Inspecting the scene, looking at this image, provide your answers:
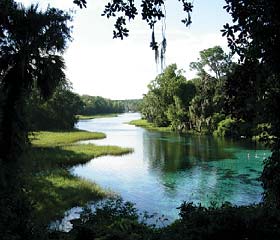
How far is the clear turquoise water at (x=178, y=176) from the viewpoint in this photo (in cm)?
2570

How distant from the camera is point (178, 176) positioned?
3359 centimetres

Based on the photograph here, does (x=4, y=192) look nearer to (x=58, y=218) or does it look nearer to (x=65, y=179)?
(x=58, y=218)

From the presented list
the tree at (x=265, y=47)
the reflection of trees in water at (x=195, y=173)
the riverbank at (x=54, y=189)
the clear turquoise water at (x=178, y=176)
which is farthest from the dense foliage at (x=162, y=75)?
the reflection of trees in water at (x=195, y=173)

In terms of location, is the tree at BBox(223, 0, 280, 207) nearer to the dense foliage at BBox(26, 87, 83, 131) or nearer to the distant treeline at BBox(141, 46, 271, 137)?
the distant treeline at BBox(141, 46, 271, 137)

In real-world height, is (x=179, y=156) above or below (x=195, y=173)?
above

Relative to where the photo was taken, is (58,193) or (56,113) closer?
(58,193)

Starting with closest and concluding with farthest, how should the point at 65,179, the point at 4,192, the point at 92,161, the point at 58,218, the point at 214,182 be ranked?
the point at 4,192 < the point at 58,218 < the point at 65,179 < the point at 214,182 < the point at 92,161

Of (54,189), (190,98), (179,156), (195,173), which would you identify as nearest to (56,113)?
Answer: (190,98)

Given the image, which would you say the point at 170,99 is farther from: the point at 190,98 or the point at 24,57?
the point at 24,57

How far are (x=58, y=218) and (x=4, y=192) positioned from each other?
10.9 meters

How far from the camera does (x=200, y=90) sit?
8962 centimetres

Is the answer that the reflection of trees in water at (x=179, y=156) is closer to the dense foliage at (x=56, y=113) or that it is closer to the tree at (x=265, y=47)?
the tree at (x=265, y=47)

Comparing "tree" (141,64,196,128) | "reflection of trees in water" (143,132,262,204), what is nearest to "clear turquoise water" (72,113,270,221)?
"reflection of trees in water" (143,132,262,204)

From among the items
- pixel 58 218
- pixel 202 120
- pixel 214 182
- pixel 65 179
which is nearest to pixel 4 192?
pixel 58 218
